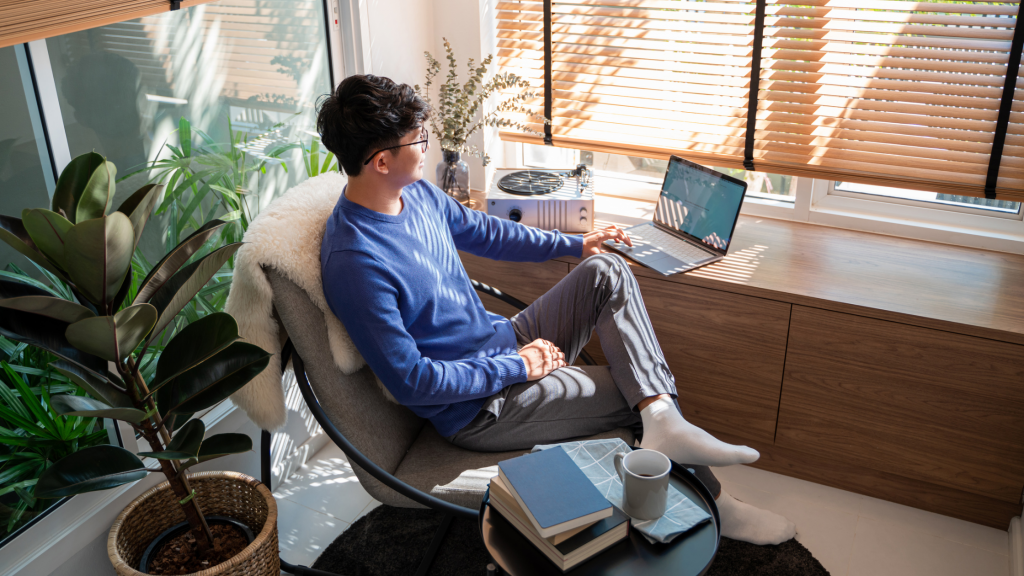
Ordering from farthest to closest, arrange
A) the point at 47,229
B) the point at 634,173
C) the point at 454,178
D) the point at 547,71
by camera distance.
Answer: the point at 634,173 → the point at 547,71 → the point at 454,178 → the point at 47,229

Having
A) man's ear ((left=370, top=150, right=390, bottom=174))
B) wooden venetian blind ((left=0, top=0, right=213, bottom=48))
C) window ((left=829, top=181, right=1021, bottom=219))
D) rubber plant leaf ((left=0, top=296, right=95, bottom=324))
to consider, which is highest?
wooden venetian blind ((left=0, top=0, right=213, bottom=48))

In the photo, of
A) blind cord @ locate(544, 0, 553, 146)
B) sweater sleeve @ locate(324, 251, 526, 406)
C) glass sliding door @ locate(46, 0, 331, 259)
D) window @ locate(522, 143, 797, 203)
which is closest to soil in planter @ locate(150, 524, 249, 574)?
sweater sleeve @ locate(324, 251, 526, 406)

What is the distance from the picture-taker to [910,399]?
195 centimetres

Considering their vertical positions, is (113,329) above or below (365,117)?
below

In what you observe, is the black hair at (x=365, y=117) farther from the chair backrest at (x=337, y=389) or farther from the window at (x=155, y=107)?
the window at (x=155, y=107)

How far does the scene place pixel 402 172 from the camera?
5.54 feet

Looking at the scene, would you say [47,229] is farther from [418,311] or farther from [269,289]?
[418,311]

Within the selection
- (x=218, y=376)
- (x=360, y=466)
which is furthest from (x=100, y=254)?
(x=360, y=466)

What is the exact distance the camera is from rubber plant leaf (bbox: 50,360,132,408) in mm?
1261

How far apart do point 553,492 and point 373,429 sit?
614 mm

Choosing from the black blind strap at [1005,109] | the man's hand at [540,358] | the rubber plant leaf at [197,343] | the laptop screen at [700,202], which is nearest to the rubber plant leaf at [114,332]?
the rubber plant leaf at [197,343]

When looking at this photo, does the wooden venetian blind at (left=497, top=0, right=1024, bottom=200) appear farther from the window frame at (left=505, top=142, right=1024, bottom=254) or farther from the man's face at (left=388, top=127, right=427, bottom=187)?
the man's face at (left=388, top=127, right=427, bottom=187)

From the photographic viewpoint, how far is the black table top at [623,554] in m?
1.25

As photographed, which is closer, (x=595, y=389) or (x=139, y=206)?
(x=139, y=206)
